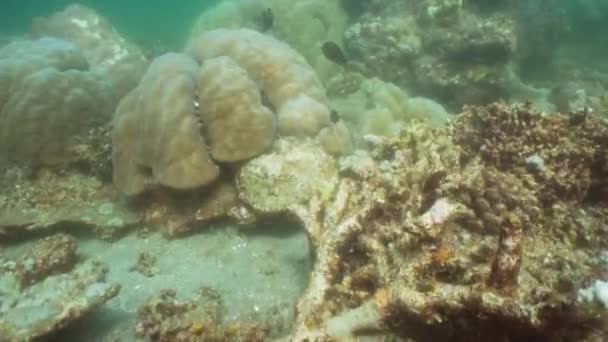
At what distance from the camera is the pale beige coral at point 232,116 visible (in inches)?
244

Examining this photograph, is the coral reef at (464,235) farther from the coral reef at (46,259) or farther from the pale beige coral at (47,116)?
the pale beige coral at (47,116)

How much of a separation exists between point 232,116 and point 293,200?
4.70 ft

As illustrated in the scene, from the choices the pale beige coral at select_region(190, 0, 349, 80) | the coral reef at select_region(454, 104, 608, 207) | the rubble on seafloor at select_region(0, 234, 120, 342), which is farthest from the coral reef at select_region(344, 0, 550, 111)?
the rubble on seafloor at select_region(0, 234, 120, 342)

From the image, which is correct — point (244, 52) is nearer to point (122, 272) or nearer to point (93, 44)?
point (122, 272)

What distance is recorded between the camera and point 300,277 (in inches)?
216

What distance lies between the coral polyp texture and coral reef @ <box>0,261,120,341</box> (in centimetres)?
174

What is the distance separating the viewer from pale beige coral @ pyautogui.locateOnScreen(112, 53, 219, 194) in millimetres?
6082

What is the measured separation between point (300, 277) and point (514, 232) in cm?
307

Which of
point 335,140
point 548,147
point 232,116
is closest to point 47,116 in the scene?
point 232,116

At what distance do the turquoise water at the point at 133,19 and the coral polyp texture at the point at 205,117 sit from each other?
51.6 feet

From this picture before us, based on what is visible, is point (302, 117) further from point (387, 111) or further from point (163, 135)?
point (387, 111)

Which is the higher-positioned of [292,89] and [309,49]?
[309,49]

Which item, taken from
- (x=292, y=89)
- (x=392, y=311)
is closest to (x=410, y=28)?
(x=292, y=89)

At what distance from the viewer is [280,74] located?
289 inches
